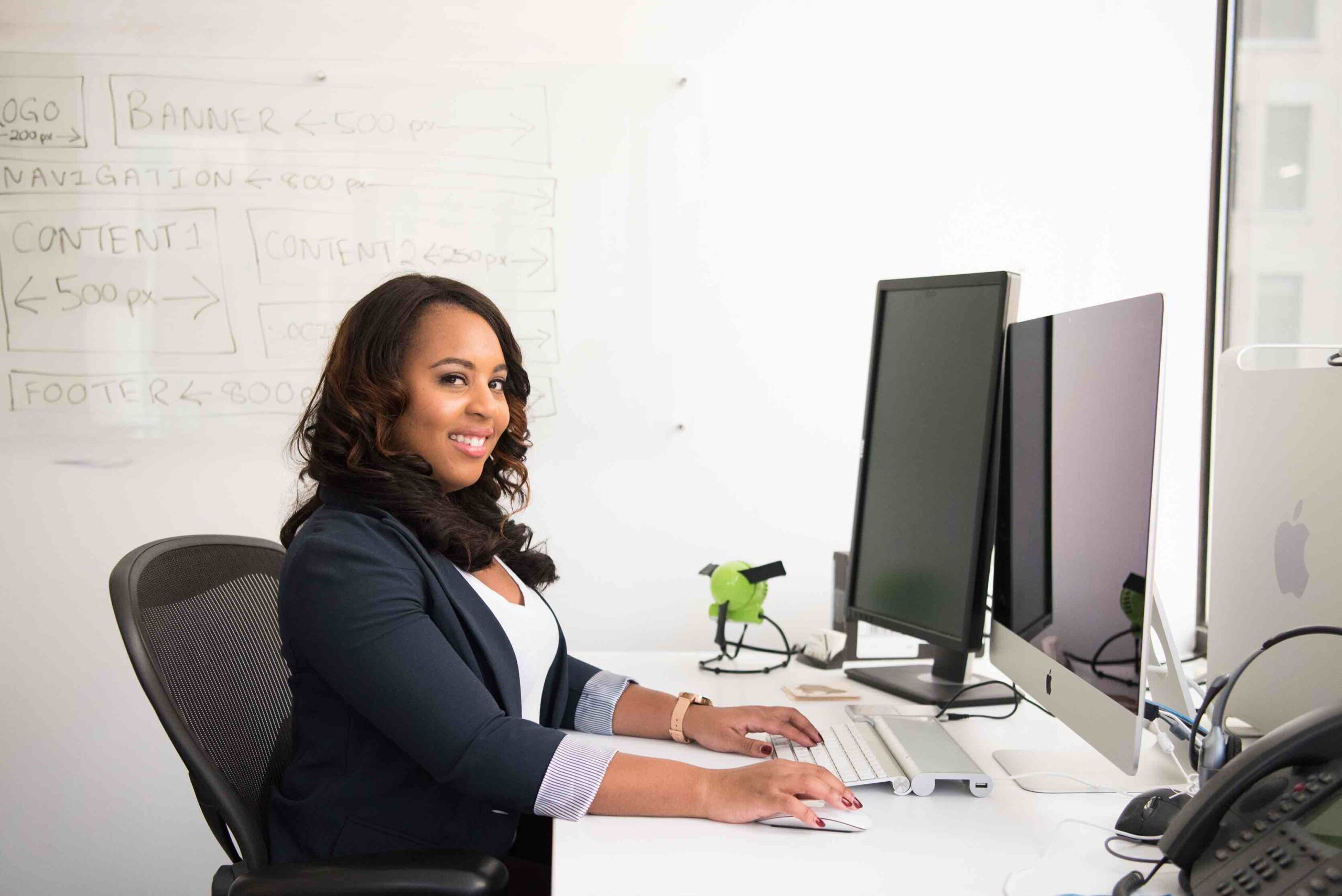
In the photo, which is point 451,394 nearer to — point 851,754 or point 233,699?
point 233,699

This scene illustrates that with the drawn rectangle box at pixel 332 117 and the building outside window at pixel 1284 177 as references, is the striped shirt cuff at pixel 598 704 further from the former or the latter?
the building outside window at pixel 1284 177

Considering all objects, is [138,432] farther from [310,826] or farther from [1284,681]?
[1284,681]

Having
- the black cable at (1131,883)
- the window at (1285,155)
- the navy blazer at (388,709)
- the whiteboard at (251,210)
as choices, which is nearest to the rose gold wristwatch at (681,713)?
the navy blazer at (388,709)

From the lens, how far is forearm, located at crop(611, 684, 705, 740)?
1.41 metres

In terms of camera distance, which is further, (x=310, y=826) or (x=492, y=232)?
(x=492, y=232)

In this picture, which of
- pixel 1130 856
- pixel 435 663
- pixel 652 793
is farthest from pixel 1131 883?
pixel 435 663

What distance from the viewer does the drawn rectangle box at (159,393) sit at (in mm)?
2383

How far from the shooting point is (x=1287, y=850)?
758 mm

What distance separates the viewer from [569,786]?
1.10 meters

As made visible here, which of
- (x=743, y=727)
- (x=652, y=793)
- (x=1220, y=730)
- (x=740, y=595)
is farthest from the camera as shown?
(x=740, y=595)

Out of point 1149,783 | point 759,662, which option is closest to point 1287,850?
point 1149,783

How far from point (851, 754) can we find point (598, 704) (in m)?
0.39

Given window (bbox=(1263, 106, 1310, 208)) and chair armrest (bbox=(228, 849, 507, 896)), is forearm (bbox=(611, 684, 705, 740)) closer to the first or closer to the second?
chair armrest (bbox=(228, 849, 507, 896))

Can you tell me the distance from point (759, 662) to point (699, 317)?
963 mm
